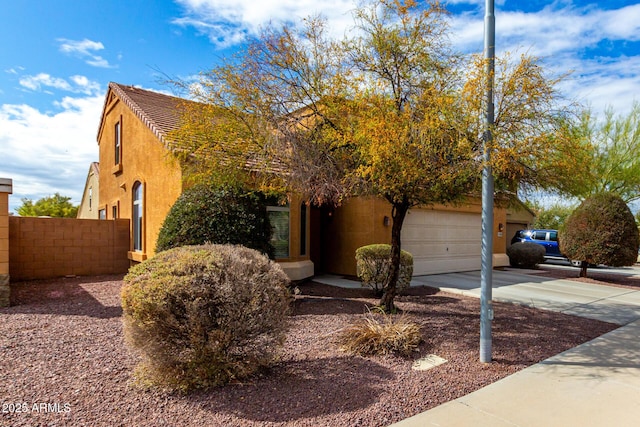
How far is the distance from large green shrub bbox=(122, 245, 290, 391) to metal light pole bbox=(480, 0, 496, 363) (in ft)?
9.03

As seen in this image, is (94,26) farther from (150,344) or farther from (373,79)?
(150,344)

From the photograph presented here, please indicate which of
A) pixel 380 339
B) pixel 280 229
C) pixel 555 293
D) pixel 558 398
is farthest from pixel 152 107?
pixel 555 293

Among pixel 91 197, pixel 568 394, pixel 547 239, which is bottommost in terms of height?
pixel 568 394

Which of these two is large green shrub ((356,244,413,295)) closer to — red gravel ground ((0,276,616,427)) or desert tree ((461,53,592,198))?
red gravel ground ((0,276,616,427))

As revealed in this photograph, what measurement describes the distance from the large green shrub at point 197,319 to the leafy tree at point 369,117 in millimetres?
2469

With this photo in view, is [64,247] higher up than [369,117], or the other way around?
[369,117]

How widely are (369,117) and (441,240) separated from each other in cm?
971

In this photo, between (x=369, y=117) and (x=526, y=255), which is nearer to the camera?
(x=369, y=117)

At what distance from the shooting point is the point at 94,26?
29.5ft

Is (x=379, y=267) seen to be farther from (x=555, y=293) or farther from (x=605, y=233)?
(x=605, y=233)

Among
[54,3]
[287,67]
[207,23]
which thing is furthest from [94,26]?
[287,67]

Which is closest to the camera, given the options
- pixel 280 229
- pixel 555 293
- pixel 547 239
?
pixel 555 293

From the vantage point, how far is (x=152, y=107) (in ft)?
43.3

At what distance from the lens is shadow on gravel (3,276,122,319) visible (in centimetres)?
765
